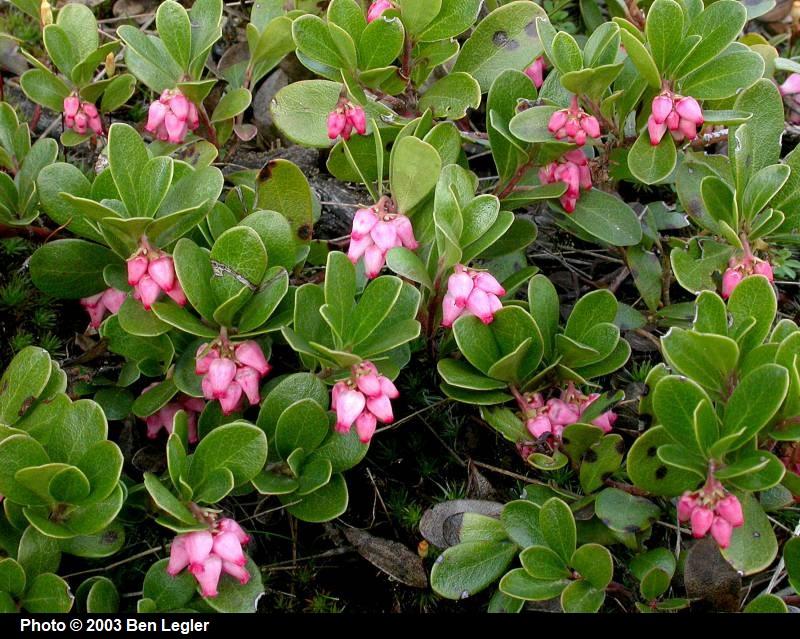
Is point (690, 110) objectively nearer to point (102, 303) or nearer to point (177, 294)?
point (177, 294)

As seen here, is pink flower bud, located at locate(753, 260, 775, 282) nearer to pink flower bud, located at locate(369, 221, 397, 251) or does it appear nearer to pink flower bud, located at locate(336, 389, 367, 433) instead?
pink flower bud, located at locate(369, 221, 397, 251)

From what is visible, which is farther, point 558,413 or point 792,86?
point 792,86

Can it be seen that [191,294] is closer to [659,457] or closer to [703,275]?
[659,457]

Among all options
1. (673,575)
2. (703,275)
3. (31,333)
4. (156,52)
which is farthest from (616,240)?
(31,333)

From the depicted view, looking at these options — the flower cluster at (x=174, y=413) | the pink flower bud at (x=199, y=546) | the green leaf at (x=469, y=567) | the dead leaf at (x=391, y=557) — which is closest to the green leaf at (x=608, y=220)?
the green leaf at (x=469, y=567)

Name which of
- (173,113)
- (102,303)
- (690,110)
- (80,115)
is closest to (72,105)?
(80,115)

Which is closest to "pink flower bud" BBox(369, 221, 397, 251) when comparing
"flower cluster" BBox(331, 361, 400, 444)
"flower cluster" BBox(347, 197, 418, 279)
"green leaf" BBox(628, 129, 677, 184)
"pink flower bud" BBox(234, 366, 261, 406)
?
"flower cluster" BBox(347, 197, 418, 279)
